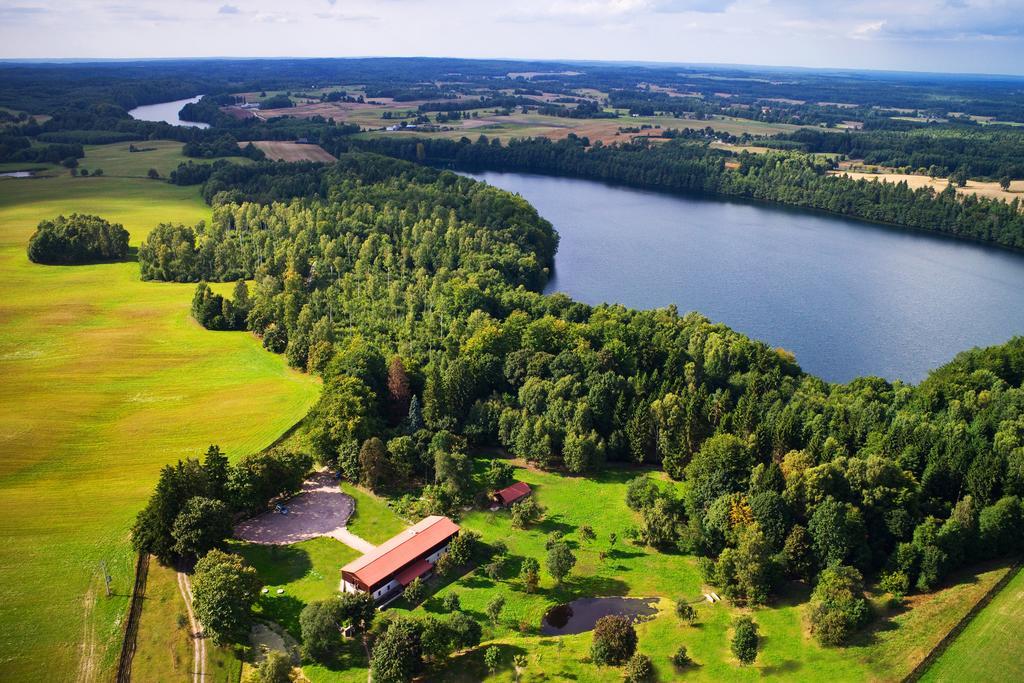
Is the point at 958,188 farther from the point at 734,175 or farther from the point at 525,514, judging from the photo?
the point at 525,514

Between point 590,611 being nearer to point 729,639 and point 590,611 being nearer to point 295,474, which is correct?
point 729,639

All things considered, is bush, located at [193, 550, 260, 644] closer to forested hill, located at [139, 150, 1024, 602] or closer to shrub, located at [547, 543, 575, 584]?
forested hill, located at [139, 150, 1024, 602]

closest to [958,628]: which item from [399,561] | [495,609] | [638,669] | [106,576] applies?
[638,669]

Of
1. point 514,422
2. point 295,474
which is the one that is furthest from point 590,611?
point 295,474

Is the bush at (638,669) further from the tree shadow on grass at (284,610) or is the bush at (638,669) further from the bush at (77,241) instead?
the bush at (77,241)

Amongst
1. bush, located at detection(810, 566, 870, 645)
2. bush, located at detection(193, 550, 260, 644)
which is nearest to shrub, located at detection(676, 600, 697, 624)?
bush, located at detection(810, 566, 870, 645)
